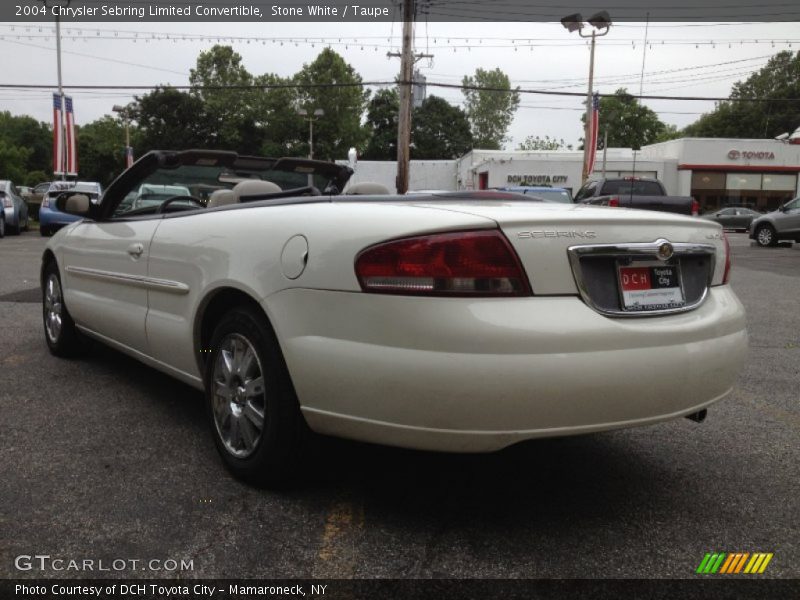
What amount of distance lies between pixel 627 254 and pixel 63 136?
28.9 metres

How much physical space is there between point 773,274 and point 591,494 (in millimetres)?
11361

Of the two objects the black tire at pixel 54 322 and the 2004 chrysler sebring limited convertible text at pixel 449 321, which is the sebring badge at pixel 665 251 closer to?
the 2004 chrysler sebring limited convertible text at pixel 449 321

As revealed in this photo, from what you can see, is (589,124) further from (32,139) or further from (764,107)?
(32,139)

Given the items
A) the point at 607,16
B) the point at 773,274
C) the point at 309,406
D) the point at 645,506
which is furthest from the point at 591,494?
the point at 607,16

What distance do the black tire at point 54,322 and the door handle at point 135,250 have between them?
51.5 inches

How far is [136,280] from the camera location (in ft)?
12.2

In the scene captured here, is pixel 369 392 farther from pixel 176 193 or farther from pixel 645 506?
pixel 176 193

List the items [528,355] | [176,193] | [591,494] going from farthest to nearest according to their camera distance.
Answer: [176,193]
[591,494]
[528,355]

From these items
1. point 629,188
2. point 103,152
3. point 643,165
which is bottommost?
point 629,188

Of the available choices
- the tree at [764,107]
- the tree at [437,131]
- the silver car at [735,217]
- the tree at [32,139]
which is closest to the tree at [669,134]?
the tree at [764,107]

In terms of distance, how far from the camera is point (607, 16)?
29.0m

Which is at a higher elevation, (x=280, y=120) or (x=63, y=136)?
(x=280, y=120)

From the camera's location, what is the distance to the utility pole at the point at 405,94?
2255 centimetres

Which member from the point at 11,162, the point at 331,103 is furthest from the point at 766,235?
the point at 11,162
